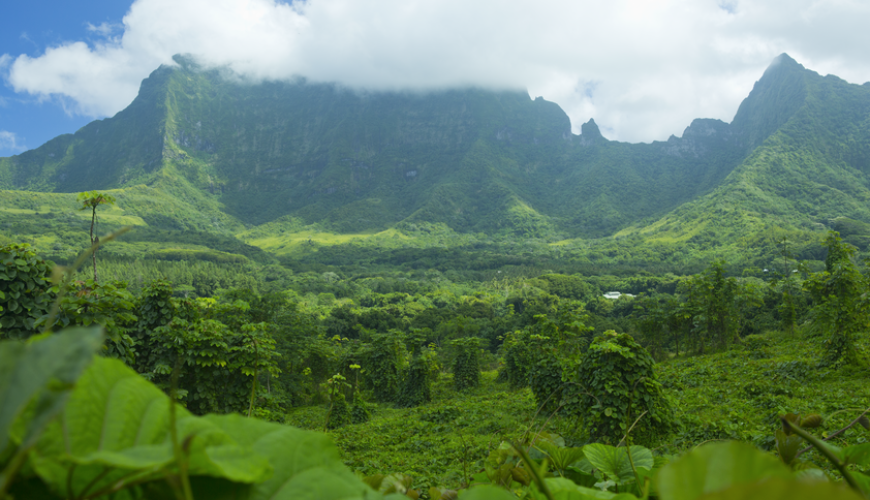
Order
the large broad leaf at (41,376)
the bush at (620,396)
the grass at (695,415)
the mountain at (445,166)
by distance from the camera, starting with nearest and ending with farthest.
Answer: the large broad leaf at (41,376) < the grass at (695,415) < the bush at (620,396) < the mountain at (445,166)

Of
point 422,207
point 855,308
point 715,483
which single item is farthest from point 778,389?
point 422,207

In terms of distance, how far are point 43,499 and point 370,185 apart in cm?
15399

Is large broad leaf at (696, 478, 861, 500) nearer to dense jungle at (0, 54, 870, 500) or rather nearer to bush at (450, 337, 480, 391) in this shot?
dense jungle at (0, 54, 870, 500)

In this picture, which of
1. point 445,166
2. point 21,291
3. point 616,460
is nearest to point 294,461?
point 616,460

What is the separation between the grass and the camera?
5445mm

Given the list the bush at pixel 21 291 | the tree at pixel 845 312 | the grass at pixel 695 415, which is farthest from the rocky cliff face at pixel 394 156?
the bush at pixel 21 291

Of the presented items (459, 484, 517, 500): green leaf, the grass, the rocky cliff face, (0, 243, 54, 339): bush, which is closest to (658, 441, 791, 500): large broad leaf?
(459, 484, 517, 500): green leaf

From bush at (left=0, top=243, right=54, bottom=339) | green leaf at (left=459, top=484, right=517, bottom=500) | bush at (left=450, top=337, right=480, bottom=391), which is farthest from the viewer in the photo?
bush at (left=450, top=337, right=480, bottom=391)

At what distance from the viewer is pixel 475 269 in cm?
8675

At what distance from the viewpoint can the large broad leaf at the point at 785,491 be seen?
0.90 ft

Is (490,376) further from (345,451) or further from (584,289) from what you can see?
(584,289)

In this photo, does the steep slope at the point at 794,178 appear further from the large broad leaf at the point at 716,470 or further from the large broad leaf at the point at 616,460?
the large broad leaf at the point at 716,470

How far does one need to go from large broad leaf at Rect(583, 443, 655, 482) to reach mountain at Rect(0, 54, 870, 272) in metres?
91.9

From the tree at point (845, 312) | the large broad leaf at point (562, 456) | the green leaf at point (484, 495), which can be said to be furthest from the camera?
the tree at point (845, 312)
